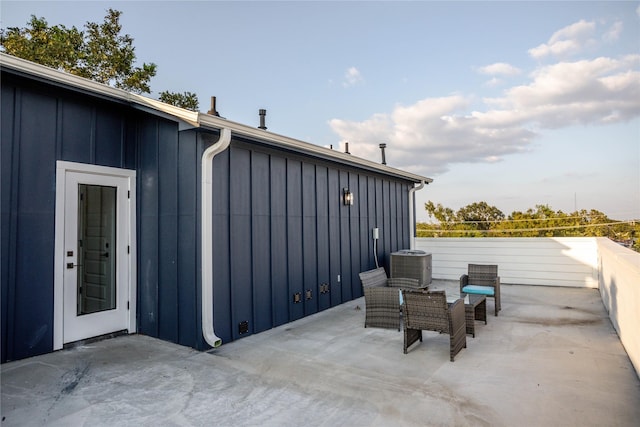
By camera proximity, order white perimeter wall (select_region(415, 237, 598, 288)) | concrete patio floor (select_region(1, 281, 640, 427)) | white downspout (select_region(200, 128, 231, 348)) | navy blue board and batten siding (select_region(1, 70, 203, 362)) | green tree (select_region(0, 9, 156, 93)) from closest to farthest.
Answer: concrete patio floor (select_region(1, 281, 640, 427)) < navy blue board and batten siding (select_region(1, 70, 203, 362)) < white downspout (select_region(200, 128, 231, 348)) < white perimeter wall (select_region(415, 237, 598, 288)) < green tree (select_region(0, 9, 156, 93))

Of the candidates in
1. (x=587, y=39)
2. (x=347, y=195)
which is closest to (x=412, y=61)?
(x=587, y=39)

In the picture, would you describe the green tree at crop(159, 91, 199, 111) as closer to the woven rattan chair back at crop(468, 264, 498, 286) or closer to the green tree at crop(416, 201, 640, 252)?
the green tree at crop(416, 201, 640, 252)

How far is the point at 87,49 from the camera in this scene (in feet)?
A: 36.8

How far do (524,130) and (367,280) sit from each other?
10.7 m

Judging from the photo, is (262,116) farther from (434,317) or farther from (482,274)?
(482,274)

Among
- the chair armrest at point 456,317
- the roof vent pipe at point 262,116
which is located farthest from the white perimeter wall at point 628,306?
the roof vent pipe at point 262,116

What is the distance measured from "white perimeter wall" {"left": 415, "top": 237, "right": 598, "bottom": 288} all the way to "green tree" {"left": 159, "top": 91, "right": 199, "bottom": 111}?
9136 millimetres

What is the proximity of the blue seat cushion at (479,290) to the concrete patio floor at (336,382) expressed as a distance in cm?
77

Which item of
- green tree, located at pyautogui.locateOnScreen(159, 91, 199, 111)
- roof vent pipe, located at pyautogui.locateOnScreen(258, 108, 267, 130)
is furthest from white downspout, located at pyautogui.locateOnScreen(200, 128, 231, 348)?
green tree, located at pyautogui.locateOnScreen(159, 91, 199, 111)

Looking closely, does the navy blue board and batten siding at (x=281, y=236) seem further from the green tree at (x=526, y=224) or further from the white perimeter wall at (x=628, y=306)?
the green tree at (x=526, y=224)

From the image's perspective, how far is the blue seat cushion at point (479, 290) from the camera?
4984mm

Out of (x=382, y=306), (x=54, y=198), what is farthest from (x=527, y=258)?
(x=54, y=198)

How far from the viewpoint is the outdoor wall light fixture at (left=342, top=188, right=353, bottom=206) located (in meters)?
6.29

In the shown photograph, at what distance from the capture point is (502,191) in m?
16.4
